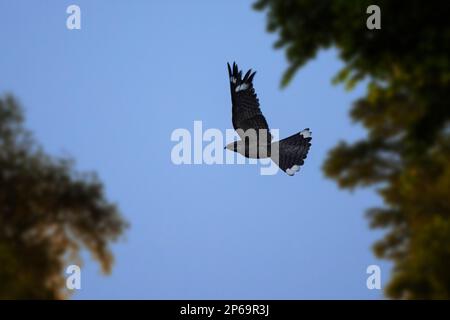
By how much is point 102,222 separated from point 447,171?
692 centimetres

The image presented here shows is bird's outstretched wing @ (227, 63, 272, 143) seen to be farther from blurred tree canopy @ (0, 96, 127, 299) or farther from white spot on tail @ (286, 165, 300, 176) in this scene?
blurred tree canopy @ (0, 96, 127, 299)

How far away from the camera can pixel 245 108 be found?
885 centimetres

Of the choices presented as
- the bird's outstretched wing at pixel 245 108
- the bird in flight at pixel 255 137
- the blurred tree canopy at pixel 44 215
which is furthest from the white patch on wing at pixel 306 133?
the blurred tree canopy at pixel 44 215

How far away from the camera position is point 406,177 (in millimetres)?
9266

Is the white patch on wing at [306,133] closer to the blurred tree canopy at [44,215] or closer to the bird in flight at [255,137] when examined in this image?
the bird in flight at [255,137]

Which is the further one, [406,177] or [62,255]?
[62,255]

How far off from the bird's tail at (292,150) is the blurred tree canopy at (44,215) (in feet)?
15.4

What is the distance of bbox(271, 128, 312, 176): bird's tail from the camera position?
8727mm

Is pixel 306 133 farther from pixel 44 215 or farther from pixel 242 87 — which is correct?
pixel 44 215

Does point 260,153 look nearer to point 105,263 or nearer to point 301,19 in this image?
point 301,19

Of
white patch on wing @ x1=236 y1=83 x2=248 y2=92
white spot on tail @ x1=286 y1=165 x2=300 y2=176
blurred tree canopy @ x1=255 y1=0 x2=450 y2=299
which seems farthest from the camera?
white patch on wing @ x1=236 y1=83 x2=248 y2=92

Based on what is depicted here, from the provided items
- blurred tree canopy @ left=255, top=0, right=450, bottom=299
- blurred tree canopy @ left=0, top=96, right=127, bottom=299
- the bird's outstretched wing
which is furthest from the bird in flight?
blurred tree canopy @ left=0, top=96, right=127, bottom=299

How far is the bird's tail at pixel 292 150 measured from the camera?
8.73 m
